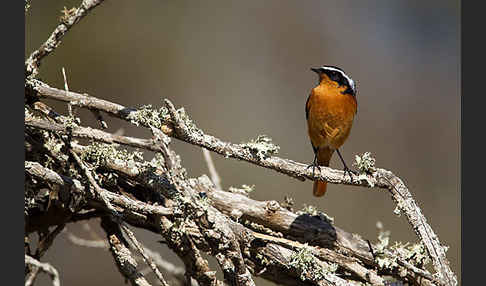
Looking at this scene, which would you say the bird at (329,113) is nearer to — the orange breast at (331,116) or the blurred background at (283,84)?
the orange breast at (331,116)

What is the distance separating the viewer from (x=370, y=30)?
6285 mm

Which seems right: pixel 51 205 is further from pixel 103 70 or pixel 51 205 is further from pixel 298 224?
pixel 103 70

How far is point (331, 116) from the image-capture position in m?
3.79

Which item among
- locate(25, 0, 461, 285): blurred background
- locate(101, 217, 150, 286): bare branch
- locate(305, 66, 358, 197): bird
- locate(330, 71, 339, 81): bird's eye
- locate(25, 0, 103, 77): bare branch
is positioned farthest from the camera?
locate(25, 0, 461, 285): blurred background

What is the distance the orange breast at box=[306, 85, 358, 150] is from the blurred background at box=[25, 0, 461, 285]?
1807 mm

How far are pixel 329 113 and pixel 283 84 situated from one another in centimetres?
274

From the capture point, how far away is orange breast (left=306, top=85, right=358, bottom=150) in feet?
→ 12.4

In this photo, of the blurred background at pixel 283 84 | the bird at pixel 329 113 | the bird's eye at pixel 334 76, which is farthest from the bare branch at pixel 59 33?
the blurred background at pixel 283 84

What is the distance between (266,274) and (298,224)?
10.7 inches

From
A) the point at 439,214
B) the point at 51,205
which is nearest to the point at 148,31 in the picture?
the point at 439,214

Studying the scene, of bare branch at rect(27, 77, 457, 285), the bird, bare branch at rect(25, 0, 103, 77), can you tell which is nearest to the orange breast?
the bird

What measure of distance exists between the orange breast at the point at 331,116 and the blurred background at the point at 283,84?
1807 millimetres

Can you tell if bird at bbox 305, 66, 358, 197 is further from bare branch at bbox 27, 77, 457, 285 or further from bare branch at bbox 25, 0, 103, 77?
bare branch at bbox 25, 0, 103, 77

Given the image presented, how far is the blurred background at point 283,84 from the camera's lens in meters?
5.83
